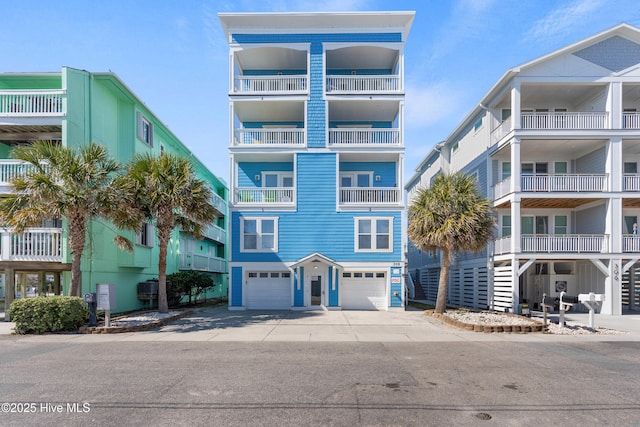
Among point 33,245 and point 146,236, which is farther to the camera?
point 146,236

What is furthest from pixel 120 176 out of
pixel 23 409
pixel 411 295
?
pixel 411 295

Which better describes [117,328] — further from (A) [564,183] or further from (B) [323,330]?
(A) [564,183]

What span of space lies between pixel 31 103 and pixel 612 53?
27288 mm

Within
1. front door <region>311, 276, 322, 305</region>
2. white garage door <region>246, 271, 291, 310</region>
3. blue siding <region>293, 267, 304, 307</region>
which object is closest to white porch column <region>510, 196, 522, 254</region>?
front door <region>311, 276, 322, 305</region>

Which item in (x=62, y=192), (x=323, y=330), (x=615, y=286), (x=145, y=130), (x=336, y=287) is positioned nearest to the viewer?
(x=62, y=192)

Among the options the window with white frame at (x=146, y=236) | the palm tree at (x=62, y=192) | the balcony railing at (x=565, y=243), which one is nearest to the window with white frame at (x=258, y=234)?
the window with white frame at (x=146, y=236)

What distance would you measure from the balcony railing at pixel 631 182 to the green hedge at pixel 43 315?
24571mm

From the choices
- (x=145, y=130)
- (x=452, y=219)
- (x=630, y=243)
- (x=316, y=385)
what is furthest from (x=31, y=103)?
(x=630, y=243)

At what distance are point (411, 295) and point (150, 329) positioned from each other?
23.5 metres

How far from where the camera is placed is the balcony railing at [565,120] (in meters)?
19.8

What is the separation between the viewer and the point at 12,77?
17859mm

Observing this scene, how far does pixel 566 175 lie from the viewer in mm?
19703

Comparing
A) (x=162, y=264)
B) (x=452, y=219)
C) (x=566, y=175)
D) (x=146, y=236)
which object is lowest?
(x=162, y=264)

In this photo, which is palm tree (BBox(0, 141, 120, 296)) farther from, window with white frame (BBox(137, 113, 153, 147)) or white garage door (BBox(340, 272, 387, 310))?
white garage door (BBox(340, 272, 387, 310))
